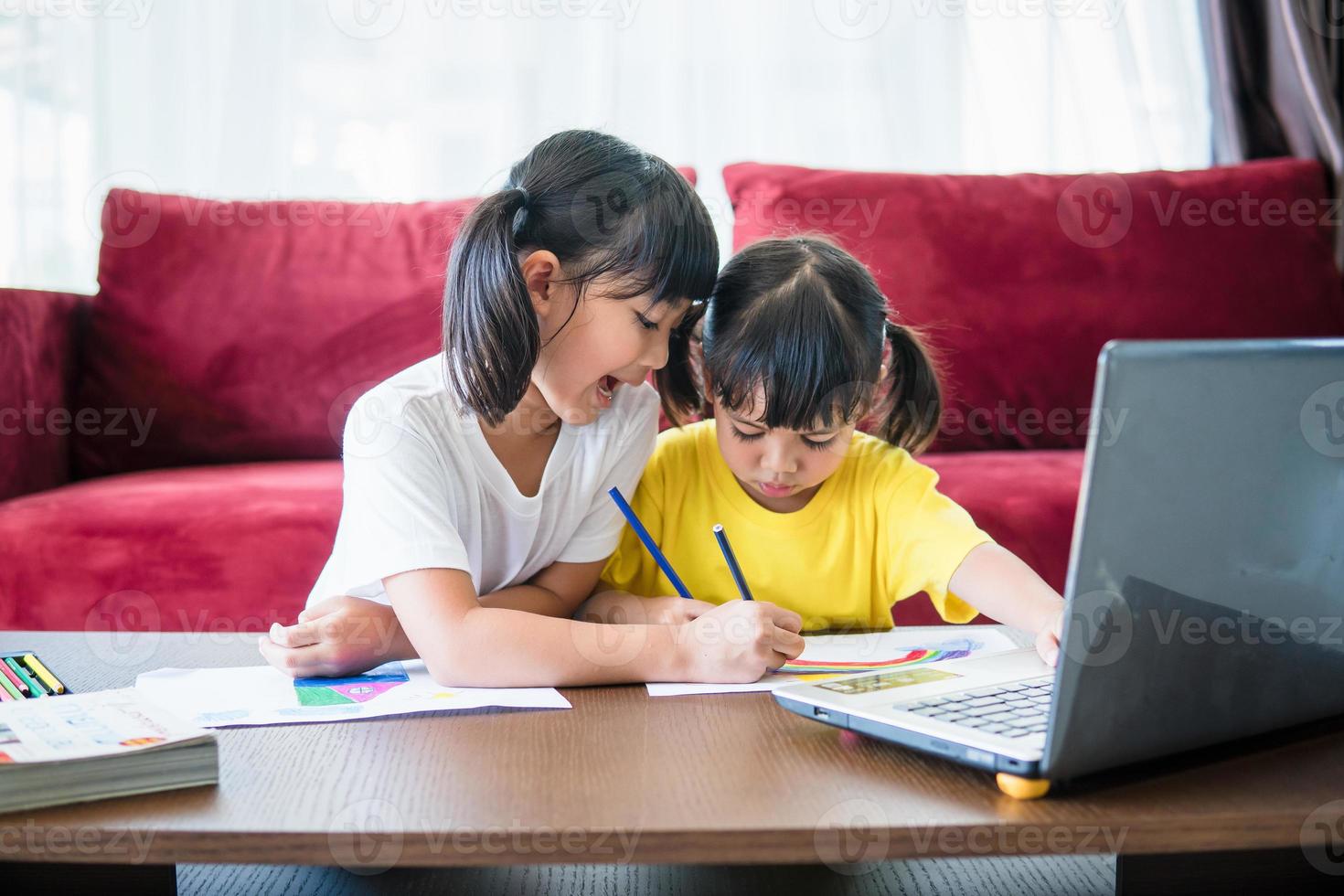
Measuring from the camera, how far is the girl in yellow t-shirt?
104cm

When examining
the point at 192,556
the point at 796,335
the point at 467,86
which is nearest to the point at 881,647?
the point at 796,335

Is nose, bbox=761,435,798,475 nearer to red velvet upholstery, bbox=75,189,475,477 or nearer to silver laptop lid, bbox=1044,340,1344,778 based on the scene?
silver laptop lid, bbox=1044,340,1344,778

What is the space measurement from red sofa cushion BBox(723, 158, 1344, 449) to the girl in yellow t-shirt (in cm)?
71

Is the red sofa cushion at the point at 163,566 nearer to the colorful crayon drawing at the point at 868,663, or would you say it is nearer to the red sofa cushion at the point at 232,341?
the red sofa cushion at the point at 232,341

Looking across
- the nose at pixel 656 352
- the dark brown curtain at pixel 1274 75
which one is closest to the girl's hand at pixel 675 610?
the nose at pixel 656 352

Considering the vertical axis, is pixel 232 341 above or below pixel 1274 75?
below

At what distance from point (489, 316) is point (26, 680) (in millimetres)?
439

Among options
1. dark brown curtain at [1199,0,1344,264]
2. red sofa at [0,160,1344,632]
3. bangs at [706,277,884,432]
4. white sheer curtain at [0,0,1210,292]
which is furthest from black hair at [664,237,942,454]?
dark brown curtain at [1199,0,1344,264]

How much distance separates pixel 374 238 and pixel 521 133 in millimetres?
596

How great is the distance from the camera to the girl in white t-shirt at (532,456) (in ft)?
2.78

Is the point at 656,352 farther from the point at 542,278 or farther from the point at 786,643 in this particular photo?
the point at 786,643

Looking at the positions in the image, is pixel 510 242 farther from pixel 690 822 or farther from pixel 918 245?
pixel 918 245

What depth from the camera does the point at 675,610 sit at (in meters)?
1.02

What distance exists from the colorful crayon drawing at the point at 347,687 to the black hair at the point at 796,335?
39 cm
